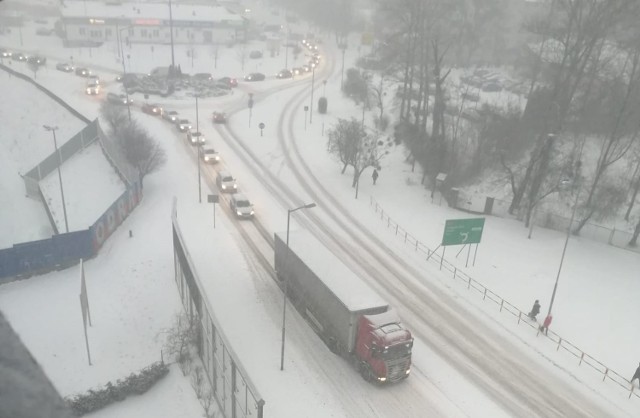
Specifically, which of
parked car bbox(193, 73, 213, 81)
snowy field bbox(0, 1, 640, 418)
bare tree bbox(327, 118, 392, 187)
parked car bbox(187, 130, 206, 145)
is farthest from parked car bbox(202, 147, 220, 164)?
parked car bbox(193, 73, 213, 81)

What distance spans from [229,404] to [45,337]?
1109cm

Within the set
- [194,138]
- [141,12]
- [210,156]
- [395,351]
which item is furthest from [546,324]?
[141,12]

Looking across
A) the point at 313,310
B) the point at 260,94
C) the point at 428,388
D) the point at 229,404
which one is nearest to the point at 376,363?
the point at 428,388

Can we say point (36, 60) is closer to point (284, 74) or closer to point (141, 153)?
point (284, 74)

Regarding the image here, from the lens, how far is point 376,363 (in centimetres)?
2173

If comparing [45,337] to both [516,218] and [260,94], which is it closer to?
[516,218]

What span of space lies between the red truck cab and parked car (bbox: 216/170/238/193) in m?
22.9

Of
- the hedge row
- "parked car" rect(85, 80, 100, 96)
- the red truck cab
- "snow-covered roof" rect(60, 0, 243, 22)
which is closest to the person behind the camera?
the hedge row

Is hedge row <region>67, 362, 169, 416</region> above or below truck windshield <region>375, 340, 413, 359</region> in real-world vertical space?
below

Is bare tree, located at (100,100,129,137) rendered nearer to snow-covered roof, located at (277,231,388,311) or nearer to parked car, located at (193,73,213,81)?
parked car, located at (193,73,213,81)

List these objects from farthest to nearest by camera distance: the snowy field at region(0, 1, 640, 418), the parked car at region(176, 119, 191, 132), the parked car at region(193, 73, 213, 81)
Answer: the parked car at region(193, 73, 213, 81)
the parked car at region(176, 119, 191, 132)
the snowy field at region(0, 1, 640, 418)

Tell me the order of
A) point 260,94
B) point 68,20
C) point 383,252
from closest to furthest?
point 383,252, point 260,94, point 68,20

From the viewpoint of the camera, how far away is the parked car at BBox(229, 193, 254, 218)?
37781 mm

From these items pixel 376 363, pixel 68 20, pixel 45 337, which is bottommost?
pixel 45 337
